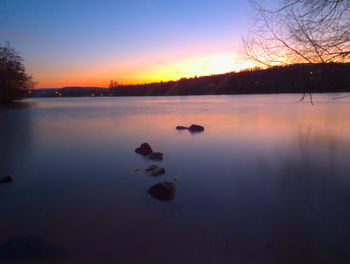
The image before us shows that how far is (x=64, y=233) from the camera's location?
3.08 metres

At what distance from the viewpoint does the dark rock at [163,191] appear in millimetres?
4023

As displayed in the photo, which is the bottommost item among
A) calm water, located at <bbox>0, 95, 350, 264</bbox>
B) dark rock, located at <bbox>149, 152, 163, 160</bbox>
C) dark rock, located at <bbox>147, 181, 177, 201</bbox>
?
calm water, located at <bbox>0, 95, 350, 264</bbox>

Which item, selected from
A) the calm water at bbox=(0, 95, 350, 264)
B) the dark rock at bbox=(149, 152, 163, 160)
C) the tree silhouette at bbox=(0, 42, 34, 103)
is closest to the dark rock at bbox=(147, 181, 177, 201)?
the calm water at bbox=(0, 95, 350, 264)

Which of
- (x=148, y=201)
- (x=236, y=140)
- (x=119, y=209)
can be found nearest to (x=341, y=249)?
(x=148, y=201)

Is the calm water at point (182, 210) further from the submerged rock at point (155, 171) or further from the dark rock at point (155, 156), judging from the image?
the dark rock at point (155, 156)

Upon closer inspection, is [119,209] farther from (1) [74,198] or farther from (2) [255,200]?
(2) [255,200]

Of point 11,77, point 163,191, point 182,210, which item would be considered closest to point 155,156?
point 163,191

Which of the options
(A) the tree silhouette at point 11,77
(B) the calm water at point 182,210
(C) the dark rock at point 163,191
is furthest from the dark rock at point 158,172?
(A) the tree silhouette at point 11,77

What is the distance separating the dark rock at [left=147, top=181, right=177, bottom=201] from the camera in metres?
4.02

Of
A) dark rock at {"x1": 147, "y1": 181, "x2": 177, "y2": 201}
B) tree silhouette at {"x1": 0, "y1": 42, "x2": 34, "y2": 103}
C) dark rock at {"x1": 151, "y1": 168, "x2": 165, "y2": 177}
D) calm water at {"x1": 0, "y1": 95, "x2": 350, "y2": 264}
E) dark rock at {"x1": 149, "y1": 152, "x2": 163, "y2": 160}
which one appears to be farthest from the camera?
tree silhouette at {"x1": 0, "y1": 42, "x2": 34, "y2": 103}

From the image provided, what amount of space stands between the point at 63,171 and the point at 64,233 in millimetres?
3159

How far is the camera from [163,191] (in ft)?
13.4

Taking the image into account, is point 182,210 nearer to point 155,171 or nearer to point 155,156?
point 155,171

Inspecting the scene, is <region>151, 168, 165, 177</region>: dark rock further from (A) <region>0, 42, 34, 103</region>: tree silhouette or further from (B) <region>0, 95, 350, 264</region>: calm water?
(A) <region>0, 42, 34, 103</region>: tree silhouette
